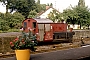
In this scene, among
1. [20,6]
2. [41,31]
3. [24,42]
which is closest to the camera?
[24,42]

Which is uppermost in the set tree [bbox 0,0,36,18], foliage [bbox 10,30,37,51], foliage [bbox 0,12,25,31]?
tree [bbox 0,0,36,18]

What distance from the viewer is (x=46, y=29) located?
16.7 m

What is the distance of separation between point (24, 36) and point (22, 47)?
362mm

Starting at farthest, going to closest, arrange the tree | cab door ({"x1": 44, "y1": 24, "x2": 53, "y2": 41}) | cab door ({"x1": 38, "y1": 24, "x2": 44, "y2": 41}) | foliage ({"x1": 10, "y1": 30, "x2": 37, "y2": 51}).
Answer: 1. the tree
2. cab door ({"x1": 44, "y1": 24, "x2": 53, "y2": 41})
3. cab door ({"x1": 38, "y1": 24, "x2": 44, "y2": 41})
4. foliage ({"x1": 10, "y1": 30, "x2": 37, "y2": 51})

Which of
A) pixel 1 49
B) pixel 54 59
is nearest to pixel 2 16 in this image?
pixel 1 49

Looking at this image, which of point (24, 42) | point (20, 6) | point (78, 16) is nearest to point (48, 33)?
point (24, 42)

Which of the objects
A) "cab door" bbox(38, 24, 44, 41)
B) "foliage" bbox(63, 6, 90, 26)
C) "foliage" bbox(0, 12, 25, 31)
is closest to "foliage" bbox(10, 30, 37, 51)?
"cab door" bbox(38, 24, 44, 41)

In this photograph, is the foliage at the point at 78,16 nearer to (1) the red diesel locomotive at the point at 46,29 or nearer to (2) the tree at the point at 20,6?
(2) the tree at the point at 20,6

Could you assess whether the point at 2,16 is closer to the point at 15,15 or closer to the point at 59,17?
the point at 15,15

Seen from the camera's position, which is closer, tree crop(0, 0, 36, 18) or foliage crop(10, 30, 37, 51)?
foliage crop(10, 30, 37, 51)

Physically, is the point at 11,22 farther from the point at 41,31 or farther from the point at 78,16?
the point at 41,31

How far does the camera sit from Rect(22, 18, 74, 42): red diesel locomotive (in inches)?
639

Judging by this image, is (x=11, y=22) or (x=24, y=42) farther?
(x=11, y=22)

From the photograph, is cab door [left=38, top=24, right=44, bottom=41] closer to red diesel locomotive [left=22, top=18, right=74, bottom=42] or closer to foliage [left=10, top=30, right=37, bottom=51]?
red diesel locomotive [left=22, top=18, right=74, bottom=42]
